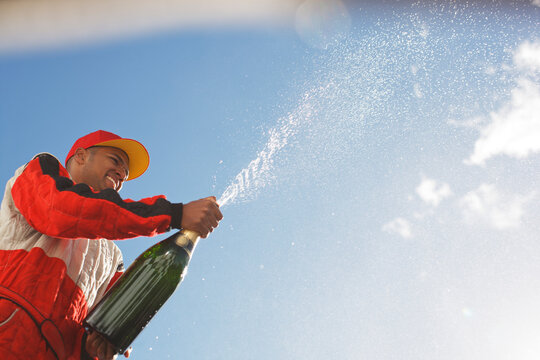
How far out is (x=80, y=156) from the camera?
12.2ft

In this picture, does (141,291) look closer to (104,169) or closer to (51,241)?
(51,241)

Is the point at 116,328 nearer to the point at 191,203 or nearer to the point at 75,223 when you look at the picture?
the point at 75,223

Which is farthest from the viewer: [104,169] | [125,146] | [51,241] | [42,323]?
[125,146]

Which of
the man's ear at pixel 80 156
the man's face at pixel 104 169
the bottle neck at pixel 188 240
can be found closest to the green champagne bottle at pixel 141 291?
the bottle neck at pixel 188 240

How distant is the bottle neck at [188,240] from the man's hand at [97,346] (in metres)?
0.84

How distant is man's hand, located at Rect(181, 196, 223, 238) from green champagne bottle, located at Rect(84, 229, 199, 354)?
26 cm

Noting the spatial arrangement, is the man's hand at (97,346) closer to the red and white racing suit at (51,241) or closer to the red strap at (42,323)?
the red and white racing suit at (51,241)

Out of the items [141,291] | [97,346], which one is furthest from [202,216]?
[97,346]

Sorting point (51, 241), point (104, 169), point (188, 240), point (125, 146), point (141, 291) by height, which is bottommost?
point (51, 241)

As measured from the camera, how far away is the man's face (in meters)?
3.57

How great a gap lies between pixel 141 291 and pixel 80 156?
1513 millimetres

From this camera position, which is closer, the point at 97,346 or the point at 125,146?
the point at 97,346

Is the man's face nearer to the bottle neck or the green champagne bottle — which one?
the green champagne bottle

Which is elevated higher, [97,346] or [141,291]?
[141,291]
